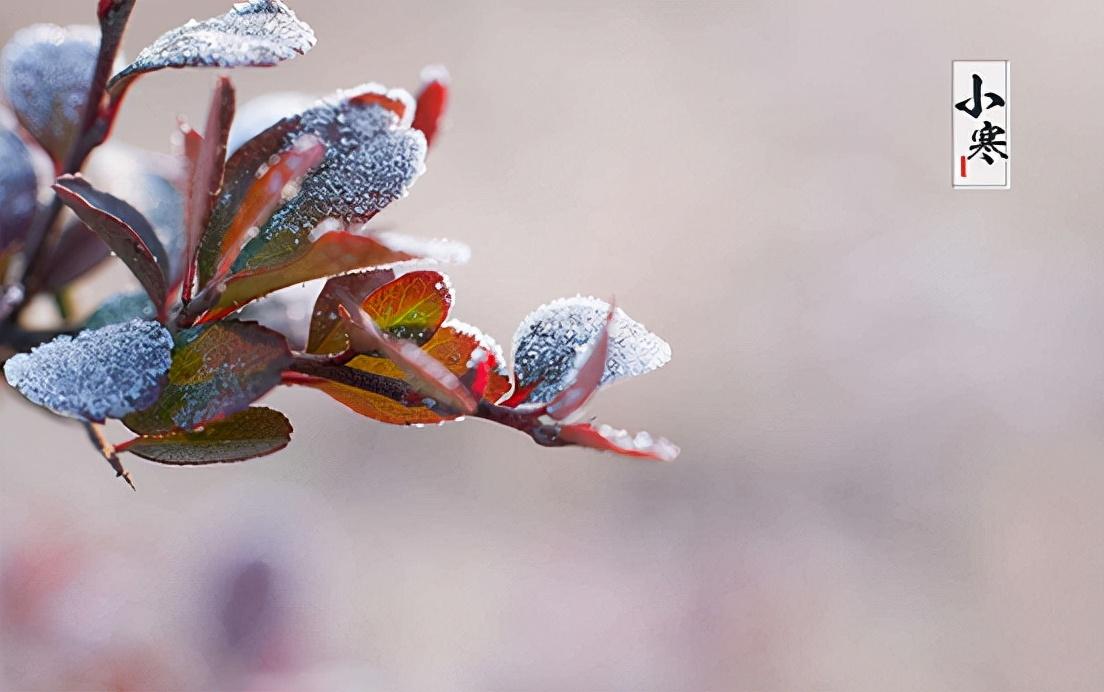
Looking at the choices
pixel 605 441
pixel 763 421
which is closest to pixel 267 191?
pixel 605 441

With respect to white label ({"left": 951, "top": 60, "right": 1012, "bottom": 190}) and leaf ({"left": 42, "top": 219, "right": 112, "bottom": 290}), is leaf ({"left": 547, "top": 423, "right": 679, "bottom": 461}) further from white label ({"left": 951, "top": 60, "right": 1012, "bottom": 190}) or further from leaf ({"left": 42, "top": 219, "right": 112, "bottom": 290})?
white label ({"left": 951, "top": 60, "right": 1012, "bottom": 190})

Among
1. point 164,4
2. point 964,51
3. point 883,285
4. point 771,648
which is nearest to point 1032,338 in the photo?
point 883,285

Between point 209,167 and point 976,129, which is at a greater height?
point 209,167

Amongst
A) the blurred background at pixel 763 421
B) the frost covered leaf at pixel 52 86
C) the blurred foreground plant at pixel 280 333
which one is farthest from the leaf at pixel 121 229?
the blurred background at pixel 763 421

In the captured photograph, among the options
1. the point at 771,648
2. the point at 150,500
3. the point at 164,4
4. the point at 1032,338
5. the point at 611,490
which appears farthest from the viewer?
the point at 164,4

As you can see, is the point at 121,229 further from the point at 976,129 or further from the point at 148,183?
the point at 976,129

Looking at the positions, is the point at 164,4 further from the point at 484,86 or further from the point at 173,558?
the point at 173,558

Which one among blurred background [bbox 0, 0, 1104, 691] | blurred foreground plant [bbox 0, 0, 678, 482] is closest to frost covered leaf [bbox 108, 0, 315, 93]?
blurred foreground plant [bbox 0, 0, 678, 482]
